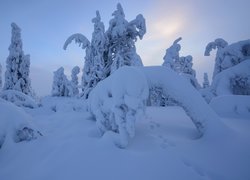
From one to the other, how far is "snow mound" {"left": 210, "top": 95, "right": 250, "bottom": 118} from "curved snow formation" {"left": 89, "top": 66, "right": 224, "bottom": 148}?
3.08 m

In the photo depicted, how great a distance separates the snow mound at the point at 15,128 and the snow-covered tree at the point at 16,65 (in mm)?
23116

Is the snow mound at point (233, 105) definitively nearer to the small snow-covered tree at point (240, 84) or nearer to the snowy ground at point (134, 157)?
the snowy ground at point (134, 157)

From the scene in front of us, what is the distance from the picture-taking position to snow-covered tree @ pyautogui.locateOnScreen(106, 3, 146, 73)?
51.0ft

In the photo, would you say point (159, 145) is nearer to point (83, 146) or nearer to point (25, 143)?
point (83, 146)

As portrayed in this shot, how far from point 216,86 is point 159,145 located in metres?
8.79

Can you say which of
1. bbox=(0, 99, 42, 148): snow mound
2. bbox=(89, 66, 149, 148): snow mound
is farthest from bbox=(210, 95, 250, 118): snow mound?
bbox=(0, 99, 42, 148): snow mound

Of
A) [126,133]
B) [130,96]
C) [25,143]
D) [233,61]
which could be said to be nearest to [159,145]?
[126,133]

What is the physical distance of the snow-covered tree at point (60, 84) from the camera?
25.2 m

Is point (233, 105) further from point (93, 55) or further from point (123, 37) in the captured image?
point (93, 55)

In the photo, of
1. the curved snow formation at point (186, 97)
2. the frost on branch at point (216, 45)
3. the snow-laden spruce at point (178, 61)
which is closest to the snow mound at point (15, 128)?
the curved snow formation at point (186, 97)

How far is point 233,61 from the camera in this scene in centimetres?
1464

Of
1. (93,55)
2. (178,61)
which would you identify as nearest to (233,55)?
(93,55)

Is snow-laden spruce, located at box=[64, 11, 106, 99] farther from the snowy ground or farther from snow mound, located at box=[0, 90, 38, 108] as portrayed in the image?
the snowy ground

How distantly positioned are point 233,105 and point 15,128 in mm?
7367
